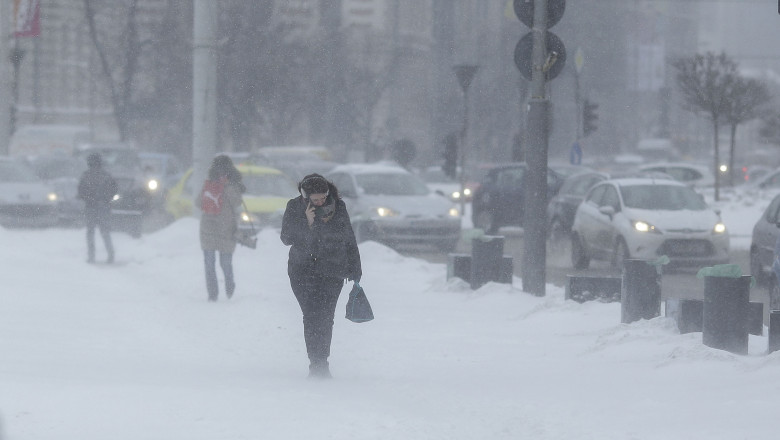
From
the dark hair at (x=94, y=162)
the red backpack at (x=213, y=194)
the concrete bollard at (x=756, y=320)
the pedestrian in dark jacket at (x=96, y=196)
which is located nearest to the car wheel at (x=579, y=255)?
the pedestrian in dark jacket at (x=96, y=196)

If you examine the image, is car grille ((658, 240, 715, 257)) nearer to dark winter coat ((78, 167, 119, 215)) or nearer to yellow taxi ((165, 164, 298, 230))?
yellow taxi ((165, 164, 298, 230))

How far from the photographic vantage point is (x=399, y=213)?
22.3 meters

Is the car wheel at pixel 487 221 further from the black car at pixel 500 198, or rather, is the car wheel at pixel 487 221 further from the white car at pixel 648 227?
the white car at pixel 648 227

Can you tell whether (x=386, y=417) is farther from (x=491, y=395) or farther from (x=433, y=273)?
(x=433, y=273)

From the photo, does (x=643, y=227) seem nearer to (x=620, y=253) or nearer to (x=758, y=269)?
(x=620, y=253)

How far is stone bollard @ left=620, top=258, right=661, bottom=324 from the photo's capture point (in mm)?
10602

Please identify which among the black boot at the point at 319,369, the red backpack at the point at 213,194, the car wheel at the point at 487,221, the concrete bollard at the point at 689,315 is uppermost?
the red backpack at the point at 213,194

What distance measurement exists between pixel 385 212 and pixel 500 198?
5460 millimetres

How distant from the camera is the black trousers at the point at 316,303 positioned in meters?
8.46

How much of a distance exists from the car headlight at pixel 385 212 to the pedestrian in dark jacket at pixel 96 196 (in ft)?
16.2

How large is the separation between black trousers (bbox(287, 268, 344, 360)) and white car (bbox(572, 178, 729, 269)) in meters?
9.92

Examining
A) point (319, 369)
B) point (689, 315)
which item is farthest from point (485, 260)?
point (319, 369)

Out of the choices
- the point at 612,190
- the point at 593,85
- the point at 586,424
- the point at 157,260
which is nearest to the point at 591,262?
the point at 612,190

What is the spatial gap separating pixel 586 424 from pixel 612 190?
1276 centimetres
